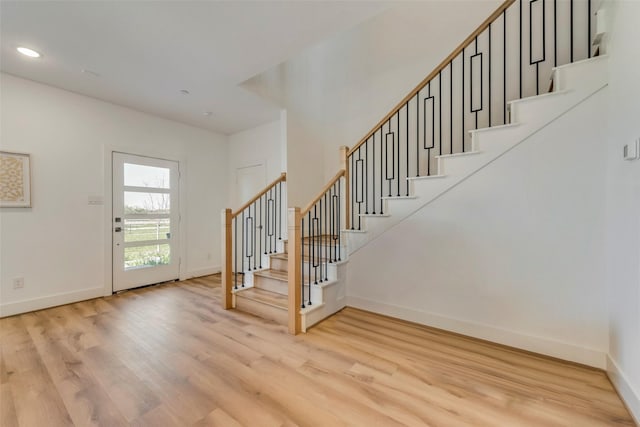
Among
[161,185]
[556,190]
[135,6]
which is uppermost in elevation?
[135,6]

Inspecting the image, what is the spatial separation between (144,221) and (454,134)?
15.5 feet

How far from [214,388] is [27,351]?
1.83m

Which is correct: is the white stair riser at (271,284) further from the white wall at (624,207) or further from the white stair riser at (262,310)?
the white wall at (624,207)

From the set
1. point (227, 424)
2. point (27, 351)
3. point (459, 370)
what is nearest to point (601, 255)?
point (459, 370)

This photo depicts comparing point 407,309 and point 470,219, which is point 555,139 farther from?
point 407,309

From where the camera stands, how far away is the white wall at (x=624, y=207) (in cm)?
145

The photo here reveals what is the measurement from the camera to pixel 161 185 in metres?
4.21

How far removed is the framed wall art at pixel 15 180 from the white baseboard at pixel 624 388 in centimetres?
555

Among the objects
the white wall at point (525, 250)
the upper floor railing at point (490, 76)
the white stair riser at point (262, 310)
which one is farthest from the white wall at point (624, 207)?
the white stair riser at point (262, 310)

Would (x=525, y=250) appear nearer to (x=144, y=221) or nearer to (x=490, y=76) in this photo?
(x=490, y=76)

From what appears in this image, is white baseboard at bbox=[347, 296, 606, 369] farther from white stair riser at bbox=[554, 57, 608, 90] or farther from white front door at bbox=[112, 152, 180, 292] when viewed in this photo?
white front door at bbox=[112, 152, 180, 292]

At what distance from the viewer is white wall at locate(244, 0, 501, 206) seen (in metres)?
3.10

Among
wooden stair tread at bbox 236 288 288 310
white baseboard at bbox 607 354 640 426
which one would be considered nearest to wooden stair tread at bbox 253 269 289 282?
wooden stair tread at bbox 236 288 288 310

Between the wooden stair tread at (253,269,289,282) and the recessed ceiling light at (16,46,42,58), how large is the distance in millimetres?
3186
